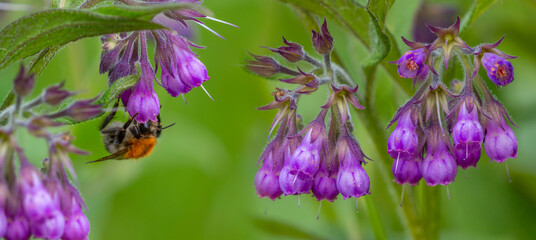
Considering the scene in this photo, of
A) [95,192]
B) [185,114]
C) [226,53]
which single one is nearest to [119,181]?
[95,192]

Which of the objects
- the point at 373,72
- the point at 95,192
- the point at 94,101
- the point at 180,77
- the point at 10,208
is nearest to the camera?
the point at 10,208

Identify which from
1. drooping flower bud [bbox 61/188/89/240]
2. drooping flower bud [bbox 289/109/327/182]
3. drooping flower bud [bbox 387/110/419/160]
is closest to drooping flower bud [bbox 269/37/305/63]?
drooping flower bud [bbox 289/109/327/182]

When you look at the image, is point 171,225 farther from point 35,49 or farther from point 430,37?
point 35,49

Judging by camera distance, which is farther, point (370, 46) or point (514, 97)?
point (514, 97)

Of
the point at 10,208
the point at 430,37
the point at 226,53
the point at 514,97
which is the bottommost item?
the point at 226,53

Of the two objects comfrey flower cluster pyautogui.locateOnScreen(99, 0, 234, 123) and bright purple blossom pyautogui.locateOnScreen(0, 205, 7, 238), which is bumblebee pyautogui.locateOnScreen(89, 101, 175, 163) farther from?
bright purple blossom pyautogui.locateOnScreen(0, 205, 7, 238)

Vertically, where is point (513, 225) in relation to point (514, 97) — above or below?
below

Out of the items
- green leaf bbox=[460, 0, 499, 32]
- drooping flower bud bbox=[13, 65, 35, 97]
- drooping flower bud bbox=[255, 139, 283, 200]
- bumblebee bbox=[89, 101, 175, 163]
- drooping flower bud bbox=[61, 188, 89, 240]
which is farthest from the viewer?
bumblebee bbox=[89, 101, 175, 163]

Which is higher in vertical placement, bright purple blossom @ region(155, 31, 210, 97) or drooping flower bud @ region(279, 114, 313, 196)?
bright purple blossom @ region(155, 31, 210, 97)
